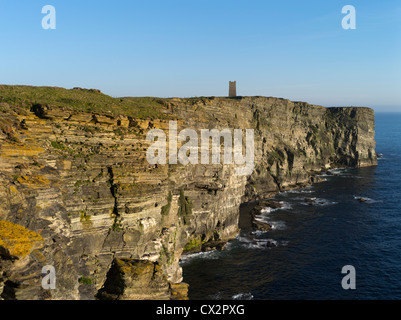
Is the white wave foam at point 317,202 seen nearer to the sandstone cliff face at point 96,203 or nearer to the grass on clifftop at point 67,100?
the sandstone cliff face at point 96,203

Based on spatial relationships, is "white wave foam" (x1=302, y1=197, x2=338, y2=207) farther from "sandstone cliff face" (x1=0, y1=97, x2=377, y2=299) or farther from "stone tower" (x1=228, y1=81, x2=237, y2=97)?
"stone tower" (x1=228, y1=81, x2=237, y2=97)

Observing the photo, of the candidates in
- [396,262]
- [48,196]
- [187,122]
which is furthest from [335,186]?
[48,196]

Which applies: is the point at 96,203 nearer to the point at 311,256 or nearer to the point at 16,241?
the point at 16,241

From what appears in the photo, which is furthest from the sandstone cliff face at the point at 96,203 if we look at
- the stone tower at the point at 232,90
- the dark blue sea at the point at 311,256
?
the stone tower at the point at 232,90

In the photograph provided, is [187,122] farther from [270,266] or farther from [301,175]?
[301,175]

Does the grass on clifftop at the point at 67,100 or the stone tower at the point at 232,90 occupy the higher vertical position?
the stone tower at the point at 232,90

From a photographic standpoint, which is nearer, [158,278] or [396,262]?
[158,278]

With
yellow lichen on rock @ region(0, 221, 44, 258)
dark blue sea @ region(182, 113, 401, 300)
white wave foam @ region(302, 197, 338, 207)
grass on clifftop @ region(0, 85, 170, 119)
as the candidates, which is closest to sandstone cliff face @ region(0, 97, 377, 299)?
yellow lichen on rock @ region(0, 221, 44, 258)
